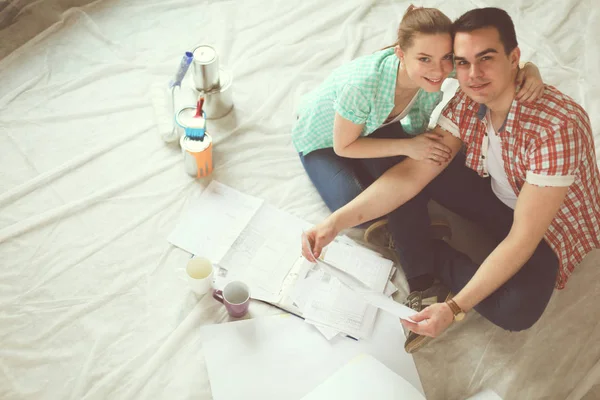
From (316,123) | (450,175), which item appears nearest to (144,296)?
(316,123)

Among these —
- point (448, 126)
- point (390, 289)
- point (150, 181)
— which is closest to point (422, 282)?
point (390, 289)

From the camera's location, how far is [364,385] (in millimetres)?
1383

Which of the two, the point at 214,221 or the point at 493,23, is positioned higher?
the point at 493,23

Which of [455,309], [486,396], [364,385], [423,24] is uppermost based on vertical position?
[423,24]

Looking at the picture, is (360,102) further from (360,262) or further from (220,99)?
(220,99)

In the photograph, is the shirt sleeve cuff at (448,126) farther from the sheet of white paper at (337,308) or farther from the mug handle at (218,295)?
the mug handle at (218,295)

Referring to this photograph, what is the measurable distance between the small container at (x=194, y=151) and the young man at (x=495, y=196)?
0.45 meters

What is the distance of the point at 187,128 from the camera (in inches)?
66.9

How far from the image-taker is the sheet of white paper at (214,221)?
162 centimetres

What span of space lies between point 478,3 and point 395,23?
1.24ft

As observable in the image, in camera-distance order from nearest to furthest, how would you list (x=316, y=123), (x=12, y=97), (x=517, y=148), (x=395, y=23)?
(x=517, y=148)
(x=316, y=123)
(x=12, y=97)
(x=395, y=23)

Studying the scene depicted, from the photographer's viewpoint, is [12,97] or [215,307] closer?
[215,307]

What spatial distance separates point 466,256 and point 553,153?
407mm

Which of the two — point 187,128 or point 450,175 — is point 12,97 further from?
point 450,175
